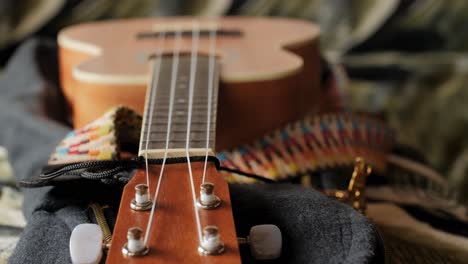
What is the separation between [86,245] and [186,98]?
251mm

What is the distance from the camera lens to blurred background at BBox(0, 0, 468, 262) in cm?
106

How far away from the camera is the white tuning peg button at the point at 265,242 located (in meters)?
0.44

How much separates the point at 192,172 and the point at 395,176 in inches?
14.4

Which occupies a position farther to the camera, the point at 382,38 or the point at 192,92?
the point at 382,38

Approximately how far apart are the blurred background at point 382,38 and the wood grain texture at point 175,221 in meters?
0.64

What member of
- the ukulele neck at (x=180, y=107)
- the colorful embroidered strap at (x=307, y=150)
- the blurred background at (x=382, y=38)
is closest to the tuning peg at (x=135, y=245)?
the ukulele neck at (x=180, y=107)

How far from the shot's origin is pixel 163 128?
0.56 m

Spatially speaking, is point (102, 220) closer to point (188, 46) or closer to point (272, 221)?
point (272, 221)

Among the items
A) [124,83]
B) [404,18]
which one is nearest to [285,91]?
[124,83]

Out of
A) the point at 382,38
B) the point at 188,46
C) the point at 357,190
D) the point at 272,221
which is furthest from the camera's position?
the point at 382,38

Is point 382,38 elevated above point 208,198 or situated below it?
below

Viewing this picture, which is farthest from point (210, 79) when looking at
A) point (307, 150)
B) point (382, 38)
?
point (382, 38)

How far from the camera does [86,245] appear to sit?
0.41 meters

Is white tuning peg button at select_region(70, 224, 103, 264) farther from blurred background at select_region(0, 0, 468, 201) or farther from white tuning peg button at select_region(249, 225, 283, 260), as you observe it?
blurred background at select_region(0, 0, 468, 201)
